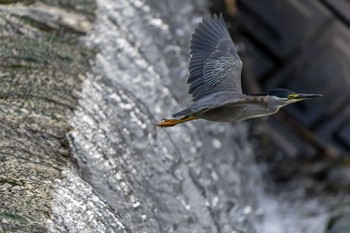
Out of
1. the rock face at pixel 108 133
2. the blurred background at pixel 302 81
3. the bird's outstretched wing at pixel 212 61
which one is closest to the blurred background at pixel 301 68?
the blurred background at pixel 302 81

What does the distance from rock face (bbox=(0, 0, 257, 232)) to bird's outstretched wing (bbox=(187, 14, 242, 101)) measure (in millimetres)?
364

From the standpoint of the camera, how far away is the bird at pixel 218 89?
2602 millimetres

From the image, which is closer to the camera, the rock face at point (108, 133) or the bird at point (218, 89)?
the rock face at point (108, 133)

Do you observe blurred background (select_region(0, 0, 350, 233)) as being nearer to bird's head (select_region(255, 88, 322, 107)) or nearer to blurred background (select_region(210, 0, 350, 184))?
blurred background (select_region(210, 0, 350, 184))

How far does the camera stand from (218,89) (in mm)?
2785

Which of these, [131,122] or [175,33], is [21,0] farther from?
[175,33]

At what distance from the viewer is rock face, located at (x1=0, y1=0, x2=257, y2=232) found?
98.0 inches

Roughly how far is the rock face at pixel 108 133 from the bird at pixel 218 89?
0.27 metres

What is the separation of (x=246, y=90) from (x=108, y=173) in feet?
7.51

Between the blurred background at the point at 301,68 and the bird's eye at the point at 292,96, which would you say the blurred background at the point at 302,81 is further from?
the bird's eye at the point at 292,96

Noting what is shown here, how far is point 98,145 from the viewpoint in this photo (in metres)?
2.97

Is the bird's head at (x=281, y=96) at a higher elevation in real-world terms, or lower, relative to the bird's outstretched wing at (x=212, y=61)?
lower

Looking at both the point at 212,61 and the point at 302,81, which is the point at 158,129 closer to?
the point at 212,61

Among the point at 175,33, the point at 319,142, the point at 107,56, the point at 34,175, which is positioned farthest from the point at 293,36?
the point at 34,175
